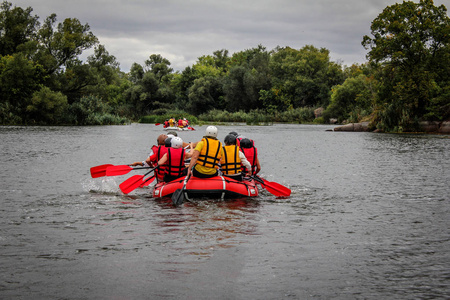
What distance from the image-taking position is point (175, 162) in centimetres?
1171

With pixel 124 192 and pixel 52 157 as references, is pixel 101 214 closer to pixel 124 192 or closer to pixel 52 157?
pixel 124 192

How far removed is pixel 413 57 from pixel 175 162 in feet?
130

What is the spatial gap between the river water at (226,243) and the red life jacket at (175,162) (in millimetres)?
893

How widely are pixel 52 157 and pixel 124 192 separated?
10.7m

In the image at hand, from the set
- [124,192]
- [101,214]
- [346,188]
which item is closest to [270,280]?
[101,214]

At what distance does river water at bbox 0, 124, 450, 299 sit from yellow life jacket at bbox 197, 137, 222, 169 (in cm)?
94

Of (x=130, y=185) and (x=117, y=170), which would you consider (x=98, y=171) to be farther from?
(x=130, y=185)

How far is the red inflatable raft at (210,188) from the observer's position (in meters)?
11.0

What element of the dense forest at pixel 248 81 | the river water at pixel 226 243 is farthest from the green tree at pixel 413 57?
the river water at pixel 226 243

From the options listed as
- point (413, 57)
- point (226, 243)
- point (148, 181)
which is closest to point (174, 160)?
point (148, 181)

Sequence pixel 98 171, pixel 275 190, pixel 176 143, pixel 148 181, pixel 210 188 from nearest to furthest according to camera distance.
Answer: pixel 210 188
pixel 176 143
pixel 275 190
pixel 98 171
pixel 148 181

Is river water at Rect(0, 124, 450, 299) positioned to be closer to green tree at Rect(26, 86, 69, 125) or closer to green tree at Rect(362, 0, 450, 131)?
green tree at Rect(362, 0, 450, 131)

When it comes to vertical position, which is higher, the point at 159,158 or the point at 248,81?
the point at 248,81

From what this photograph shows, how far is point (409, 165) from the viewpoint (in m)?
20.1
